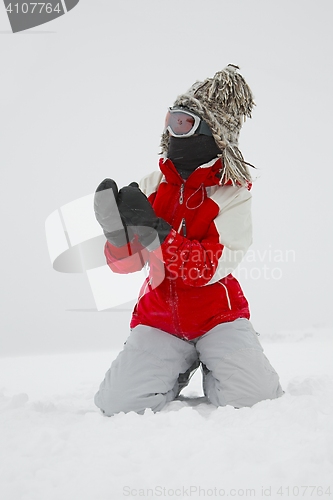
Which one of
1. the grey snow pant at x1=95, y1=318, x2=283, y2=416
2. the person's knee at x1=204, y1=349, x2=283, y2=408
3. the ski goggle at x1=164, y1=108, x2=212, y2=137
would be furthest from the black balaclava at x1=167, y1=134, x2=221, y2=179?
the person's knee at x1=204, y1=349, x2=283, y2=408

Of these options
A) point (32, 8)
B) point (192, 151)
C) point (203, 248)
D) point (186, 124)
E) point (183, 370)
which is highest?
point (32, 8)

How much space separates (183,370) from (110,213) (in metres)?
0.70

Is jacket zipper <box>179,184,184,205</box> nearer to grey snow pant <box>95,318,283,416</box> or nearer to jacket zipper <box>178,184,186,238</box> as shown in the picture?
jacket zipper <box>178,184,186,238</box>

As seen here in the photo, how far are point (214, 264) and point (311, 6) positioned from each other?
20328 centimetres

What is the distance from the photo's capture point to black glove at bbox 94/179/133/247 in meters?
1.50

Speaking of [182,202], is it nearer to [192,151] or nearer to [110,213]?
[192,151]

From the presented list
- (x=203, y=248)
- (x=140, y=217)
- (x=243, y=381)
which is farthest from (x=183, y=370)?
(x=140, y=217)

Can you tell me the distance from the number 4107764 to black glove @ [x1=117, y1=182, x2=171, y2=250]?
278 cm

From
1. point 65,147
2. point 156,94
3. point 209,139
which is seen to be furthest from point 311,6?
point 209,139

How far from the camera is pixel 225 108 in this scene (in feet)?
5.84

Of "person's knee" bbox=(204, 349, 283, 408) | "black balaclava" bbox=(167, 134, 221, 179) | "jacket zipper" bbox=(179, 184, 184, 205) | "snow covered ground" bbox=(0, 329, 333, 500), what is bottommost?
"person's knee" bbox=(204, 349, 283, 408)

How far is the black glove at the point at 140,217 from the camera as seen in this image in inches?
60.1

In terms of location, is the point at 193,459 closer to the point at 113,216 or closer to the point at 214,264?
the point at 214,264

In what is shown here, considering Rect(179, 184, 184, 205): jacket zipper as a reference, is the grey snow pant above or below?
below
